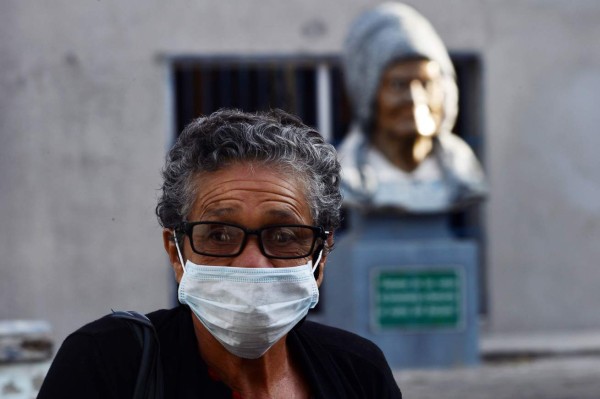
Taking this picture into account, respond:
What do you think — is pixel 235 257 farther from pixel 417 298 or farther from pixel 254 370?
pixel 417 298

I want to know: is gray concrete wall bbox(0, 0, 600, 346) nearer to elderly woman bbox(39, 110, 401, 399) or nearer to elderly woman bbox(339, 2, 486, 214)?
elderly woman bbox(339, 2, 486, 214)

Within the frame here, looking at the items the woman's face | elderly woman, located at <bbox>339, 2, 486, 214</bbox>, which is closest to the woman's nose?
the woman's face

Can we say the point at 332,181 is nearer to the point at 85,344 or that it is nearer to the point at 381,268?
the point at 85,344

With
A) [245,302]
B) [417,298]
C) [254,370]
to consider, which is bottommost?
[417,298]

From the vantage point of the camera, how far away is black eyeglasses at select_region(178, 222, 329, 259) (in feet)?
8.34

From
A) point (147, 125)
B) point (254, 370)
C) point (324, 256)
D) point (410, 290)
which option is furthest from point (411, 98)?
point (254, 370)

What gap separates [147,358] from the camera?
2467 mm

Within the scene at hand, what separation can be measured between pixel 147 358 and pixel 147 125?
8.27 meters

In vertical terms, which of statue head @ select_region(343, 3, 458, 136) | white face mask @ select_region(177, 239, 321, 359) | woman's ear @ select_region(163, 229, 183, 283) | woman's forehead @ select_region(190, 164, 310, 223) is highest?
statue head @ select_region(343, 3, 458, 136)

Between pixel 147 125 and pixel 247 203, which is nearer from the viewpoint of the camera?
pixel 247 203

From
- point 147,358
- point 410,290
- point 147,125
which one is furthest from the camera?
point 147,125

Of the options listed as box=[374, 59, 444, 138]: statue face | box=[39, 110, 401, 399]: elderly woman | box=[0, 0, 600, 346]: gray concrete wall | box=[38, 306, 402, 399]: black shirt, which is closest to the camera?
box=[38, 306, 402, 399]: black shirt

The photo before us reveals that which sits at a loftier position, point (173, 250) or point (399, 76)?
point (399, 76)

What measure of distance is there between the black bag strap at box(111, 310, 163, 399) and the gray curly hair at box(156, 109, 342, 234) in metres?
0.24
